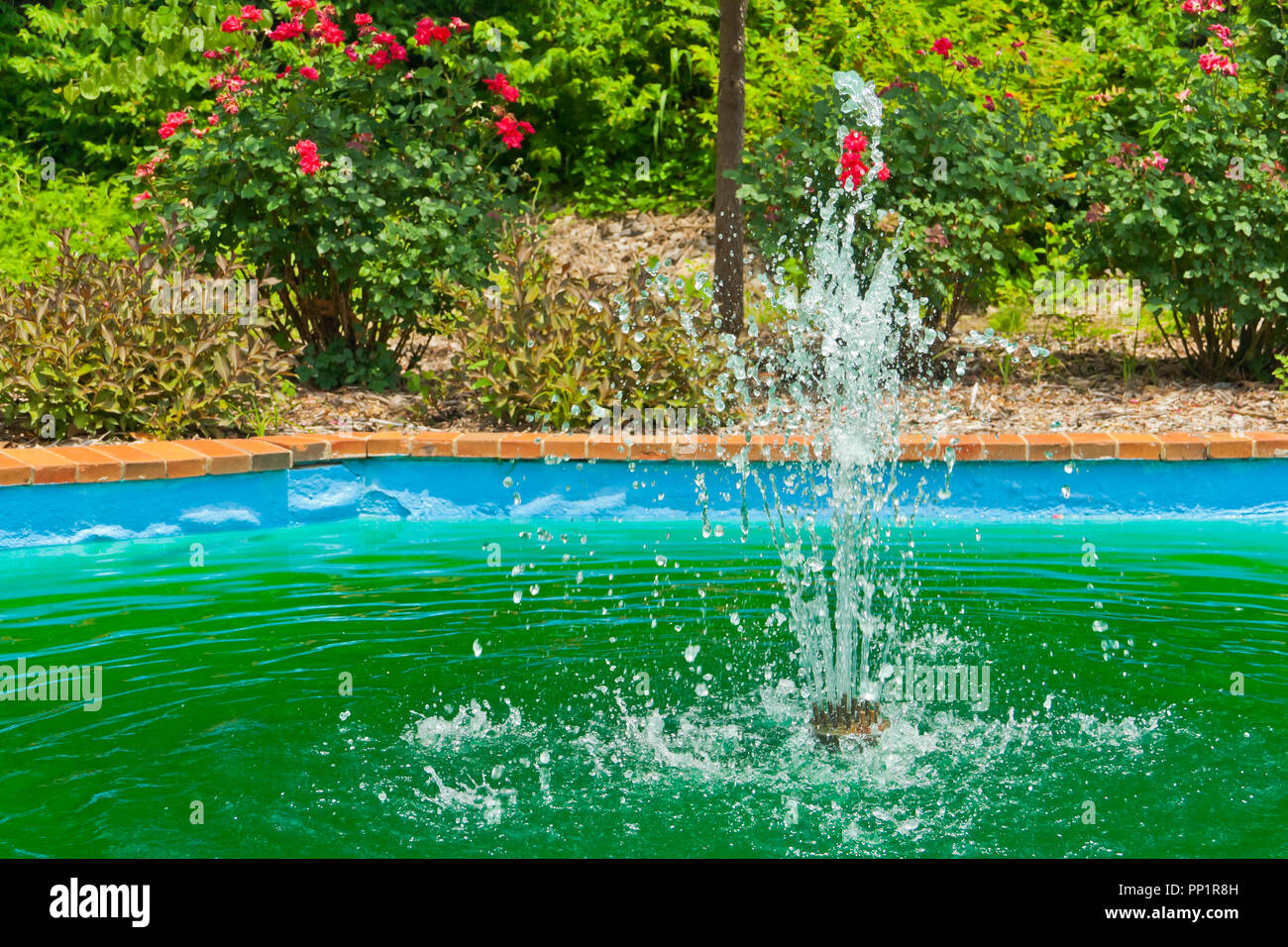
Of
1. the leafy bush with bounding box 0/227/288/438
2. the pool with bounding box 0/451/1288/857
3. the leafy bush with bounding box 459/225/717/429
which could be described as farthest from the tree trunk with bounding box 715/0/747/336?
the leafy bush with bounding box 0/227/288/438

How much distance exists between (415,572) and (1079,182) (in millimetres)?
4809

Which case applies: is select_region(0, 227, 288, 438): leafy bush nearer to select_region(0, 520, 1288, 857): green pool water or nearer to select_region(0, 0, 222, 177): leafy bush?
select_region(0, 520, 1288, 857): green pool water

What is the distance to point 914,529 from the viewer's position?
7.02 metres

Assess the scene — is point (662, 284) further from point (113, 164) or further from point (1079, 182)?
point (113, 164)

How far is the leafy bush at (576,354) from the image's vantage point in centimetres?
747

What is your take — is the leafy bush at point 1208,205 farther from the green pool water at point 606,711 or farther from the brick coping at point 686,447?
the green pool water at point 606,711

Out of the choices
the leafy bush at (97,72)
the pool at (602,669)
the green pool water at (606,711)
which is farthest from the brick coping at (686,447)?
the leafy bush at (97,72)

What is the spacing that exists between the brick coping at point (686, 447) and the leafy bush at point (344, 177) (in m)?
1.27

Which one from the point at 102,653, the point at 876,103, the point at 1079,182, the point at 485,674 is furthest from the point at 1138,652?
the point at 876,103

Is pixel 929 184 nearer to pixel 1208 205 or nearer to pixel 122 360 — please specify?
pixel 1208 205

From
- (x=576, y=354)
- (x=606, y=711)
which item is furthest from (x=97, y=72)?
(x=606, y=711)

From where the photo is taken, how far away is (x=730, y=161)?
8.58 meters

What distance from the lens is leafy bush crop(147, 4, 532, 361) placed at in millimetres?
8047

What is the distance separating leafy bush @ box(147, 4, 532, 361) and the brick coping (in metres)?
1.27
